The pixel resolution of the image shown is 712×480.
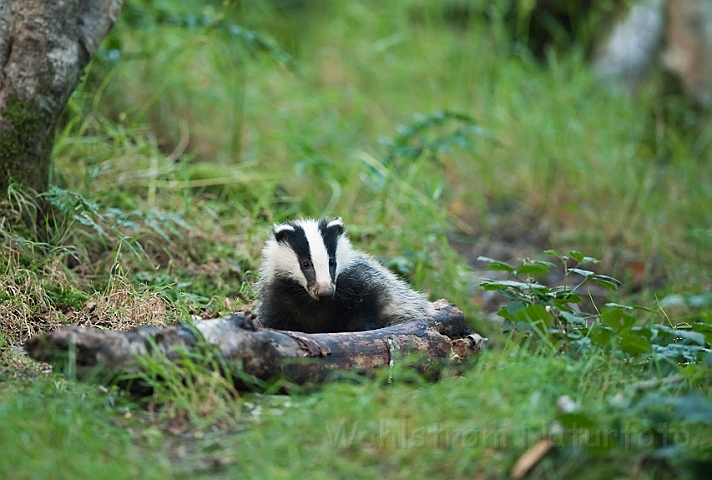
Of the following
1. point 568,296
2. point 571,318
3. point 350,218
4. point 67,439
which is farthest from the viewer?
point 350,218

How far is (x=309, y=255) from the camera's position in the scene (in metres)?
4.07

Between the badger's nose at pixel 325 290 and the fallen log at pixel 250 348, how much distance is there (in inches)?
17.1

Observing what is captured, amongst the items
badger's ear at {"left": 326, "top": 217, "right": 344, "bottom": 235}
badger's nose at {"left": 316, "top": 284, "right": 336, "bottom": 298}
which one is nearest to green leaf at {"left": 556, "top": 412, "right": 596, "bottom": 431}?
badger's nose at {"left": 316, "top": 284, "right": 336, "bottom": 298}

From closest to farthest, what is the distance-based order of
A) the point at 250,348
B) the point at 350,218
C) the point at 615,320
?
the point at 250,348, the point at 615,320, the point at 350,218

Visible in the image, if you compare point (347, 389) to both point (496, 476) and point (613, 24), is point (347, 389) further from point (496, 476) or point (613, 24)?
point (613, 24)

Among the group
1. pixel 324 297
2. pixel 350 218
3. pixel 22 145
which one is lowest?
pixel 350 218

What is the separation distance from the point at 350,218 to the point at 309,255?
6.36 feet

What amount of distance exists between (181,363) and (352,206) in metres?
3.45

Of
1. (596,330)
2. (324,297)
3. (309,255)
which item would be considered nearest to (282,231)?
(309,255)

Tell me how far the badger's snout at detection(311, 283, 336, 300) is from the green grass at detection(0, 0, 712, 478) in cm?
69

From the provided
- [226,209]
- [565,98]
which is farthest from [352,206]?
[565,98]

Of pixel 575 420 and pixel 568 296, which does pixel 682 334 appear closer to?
pixel 568 296

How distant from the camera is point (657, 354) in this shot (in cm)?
326

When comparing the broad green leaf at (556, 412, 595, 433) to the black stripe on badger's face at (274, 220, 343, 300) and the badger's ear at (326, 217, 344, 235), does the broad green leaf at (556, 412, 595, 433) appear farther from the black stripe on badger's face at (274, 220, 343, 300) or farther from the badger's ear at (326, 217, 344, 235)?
the badger's ear at (326, 217, 344, 235)
